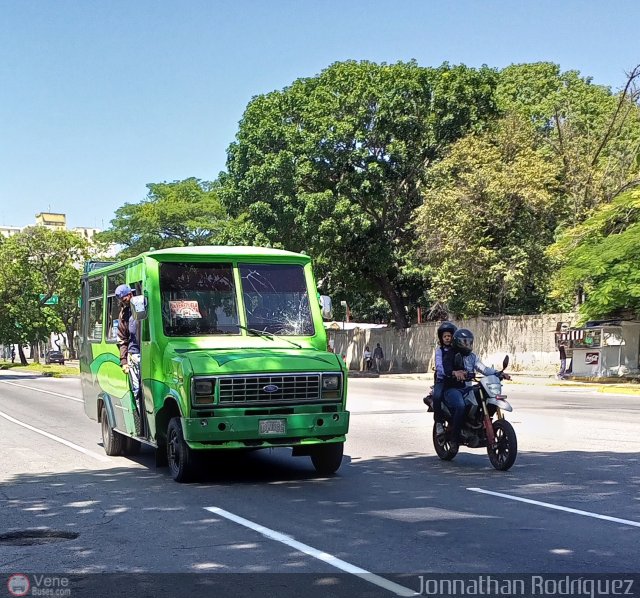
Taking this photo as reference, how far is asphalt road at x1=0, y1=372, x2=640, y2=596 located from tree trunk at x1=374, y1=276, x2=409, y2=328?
3439 cm

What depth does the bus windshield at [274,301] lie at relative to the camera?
11.6 m

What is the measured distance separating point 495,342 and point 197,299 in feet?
110

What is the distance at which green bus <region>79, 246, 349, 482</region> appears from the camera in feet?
33.6

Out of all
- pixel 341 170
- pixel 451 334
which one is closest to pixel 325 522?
pixel 451 334

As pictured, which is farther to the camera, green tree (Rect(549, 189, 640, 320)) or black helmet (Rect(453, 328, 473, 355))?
green tree (Rect(549, 189, 640, 320))

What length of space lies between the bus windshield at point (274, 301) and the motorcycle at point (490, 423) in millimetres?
2173

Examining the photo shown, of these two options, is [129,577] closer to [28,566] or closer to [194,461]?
[28,566]

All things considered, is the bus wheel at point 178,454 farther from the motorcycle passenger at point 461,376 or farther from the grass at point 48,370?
the grass at point 48,370

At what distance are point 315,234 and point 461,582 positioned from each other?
3874cm

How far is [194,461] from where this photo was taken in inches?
415

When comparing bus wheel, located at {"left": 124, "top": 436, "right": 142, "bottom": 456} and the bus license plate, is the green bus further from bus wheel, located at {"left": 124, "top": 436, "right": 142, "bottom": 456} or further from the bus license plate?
bus wheel, located at {"left": 124, "top": 436, "right": 142, "bottom": 456}

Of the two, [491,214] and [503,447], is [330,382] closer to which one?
[503,447]

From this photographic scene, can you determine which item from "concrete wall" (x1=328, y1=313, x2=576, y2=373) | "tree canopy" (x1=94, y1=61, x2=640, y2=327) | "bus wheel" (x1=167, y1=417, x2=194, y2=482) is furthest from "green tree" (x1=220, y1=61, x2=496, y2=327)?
"bus wheel" (x1=167, y1=417, x2=194, y2=482)

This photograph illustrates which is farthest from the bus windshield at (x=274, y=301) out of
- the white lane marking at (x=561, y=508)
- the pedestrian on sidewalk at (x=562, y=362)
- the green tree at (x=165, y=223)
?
the green tree at (x=165, y=223)
